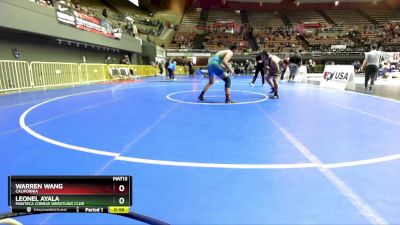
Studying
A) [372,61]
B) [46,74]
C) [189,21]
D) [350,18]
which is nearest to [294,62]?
[372,61]

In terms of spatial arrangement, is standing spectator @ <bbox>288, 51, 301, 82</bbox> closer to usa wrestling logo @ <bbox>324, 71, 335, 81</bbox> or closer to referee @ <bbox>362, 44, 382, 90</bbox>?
usa wrestling logo @ <bbox>324, 71, 335, 81</bbox>

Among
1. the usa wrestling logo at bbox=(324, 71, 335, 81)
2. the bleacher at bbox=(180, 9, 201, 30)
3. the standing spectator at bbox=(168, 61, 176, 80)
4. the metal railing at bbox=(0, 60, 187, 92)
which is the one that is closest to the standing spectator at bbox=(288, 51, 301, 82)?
the usa wrestling logo at bbox=(324, 71, 335, 81)

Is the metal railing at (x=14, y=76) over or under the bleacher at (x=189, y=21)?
under

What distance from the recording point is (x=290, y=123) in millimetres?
5582

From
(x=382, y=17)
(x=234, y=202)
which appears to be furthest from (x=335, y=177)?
(x=382, y=17)

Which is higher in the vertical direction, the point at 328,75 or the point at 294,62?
the point at 294,62

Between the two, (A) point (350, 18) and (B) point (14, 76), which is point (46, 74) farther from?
(A) point (350, 18)

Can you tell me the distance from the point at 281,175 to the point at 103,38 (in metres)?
23.0

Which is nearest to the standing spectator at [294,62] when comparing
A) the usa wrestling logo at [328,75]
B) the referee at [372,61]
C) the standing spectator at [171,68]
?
the usa wrestling logo at [328,75]

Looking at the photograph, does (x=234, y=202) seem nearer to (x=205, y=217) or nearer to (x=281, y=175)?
(x=205, y=217)

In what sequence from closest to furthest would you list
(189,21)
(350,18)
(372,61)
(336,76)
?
(372,61)
(336,76)
(189,21)
(350,18)
